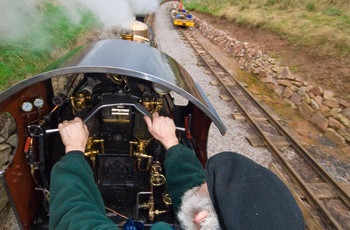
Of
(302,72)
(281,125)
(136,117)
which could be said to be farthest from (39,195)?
(302,72)

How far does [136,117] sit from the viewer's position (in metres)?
2.41

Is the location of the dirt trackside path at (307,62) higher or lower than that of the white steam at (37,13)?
lower

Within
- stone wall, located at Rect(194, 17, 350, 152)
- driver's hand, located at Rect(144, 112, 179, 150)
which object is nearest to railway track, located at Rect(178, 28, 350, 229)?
stone wall, located at Rect(194, 17, 350, 152)

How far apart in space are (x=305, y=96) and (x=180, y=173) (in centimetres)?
646

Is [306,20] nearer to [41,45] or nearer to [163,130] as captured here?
[41,45]

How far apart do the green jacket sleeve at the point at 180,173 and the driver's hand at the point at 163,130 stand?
0.35 ft

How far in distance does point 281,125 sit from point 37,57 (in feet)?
18.6

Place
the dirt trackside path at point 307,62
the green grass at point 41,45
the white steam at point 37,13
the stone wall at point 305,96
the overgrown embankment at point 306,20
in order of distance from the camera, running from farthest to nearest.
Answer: the overgrown embankment at point 306,20 → the dirt trackside path at point 307,62 → the stone wall at point 305,96 → the white steam at point 37,13 → the green grass at point 41,45

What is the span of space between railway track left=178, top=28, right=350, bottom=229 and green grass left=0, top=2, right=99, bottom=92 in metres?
4.60

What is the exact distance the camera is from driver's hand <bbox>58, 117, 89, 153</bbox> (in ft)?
6.36

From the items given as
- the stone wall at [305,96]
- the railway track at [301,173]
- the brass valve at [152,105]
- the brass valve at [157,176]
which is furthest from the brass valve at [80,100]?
the stone wall at [305,96]

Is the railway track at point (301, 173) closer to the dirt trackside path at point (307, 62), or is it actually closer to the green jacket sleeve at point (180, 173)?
the dirt trackside path at point (307, 62)

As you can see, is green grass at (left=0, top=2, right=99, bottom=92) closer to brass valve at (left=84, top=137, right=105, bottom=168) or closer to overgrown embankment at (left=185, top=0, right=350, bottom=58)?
brass valve at (left=84, top=137, right=105, bottom=168)

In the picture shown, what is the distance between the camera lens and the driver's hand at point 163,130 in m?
2.17
